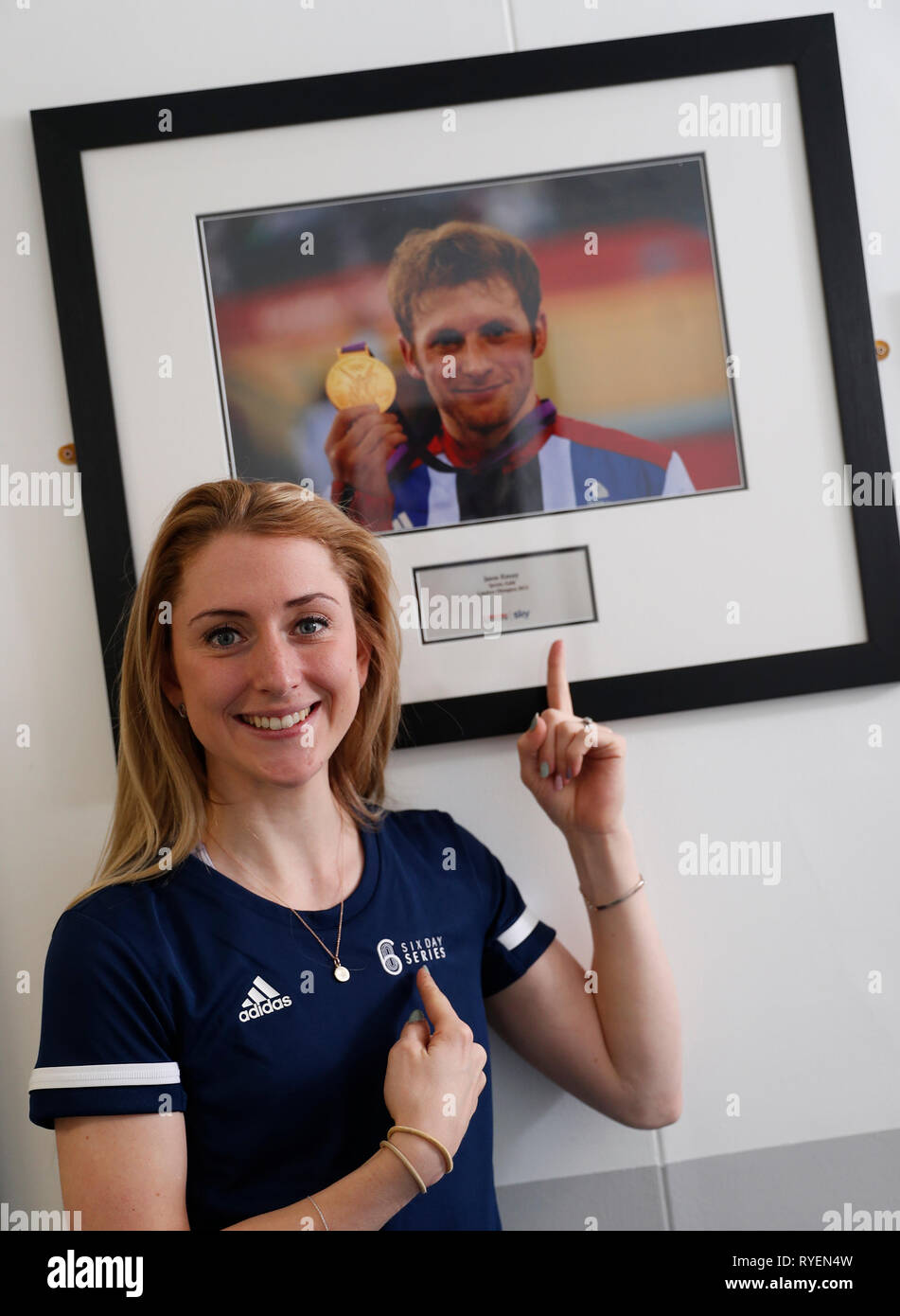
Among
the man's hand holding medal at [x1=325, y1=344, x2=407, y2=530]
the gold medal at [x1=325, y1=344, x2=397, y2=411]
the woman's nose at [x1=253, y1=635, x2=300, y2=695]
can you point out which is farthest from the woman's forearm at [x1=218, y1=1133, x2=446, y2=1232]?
the gold medal at [x1=325, y1=344, x2=397, y2=411]

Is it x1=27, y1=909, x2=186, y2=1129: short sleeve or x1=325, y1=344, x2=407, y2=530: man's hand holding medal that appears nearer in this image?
x1=27, y1=909, x2=186, y2=1129: short sleeve

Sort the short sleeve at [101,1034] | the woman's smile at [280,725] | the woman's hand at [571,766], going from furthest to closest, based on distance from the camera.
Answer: the woman's hand at [571,766]
the woman's smile at [280,725]
the short sleeve at [101,1034]

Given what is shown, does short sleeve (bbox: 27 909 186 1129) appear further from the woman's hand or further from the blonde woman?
the woman's hand

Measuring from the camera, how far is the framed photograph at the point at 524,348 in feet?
3.39

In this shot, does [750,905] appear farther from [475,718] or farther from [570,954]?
[475,718]

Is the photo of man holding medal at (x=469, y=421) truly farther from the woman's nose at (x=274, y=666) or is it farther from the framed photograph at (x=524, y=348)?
the woman's nose at (x=274, y=666)

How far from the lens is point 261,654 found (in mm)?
864

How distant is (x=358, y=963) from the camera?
880 millimetres

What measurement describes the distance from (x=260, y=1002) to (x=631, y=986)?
0.37m

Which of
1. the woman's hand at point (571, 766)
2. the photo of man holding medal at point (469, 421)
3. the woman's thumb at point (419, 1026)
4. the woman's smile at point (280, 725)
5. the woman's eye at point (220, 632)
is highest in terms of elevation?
the photo of man holding medal at point (469, 421)

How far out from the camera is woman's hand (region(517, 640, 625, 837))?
0.98 metres

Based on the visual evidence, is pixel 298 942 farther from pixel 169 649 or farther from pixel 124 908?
pixel 169 649

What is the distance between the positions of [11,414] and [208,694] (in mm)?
413

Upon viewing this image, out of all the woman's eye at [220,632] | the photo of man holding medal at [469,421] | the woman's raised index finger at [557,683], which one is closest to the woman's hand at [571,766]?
the woman's raised index finger at [557,683]
